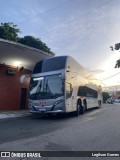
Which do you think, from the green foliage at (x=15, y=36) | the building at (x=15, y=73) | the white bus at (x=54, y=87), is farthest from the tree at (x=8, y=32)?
the white bus at (x=54, y=87)

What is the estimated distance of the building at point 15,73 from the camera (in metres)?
19.6

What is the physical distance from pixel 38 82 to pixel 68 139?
309 inches

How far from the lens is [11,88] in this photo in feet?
70.5

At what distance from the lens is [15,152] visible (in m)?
6.44

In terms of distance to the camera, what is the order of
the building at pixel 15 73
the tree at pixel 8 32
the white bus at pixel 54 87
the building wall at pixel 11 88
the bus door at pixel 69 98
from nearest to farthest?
the white bus at pixel 54 87, the bus door at pixel 69 98, the building at pixel 15 73, the building wall at pixel 11 88, the tree at pixel 8 32

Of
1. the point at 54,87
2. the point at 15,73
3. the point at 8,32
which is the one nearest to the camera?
the point at 54,87

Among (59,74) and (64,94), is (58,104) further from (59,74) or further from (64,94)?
(59,74)

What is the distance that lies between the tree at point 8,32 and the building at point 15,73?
377 inches

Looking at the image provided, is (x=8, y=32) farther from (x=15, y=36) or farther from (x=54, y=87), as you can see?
(x=54, y=87)

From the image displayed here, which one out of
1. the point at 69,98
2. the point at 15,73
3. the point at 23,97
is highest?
the point at 15,73

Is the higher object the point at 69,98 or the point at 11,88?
the point at 11,88

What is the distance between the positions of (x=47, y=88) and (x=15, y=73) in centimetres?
733

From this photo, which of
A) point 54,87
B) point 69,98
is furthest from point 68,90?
point 54,87

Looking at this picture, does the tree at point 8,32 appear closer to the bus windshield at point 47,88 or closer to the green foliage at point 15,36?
the green foliage at point 15,36
